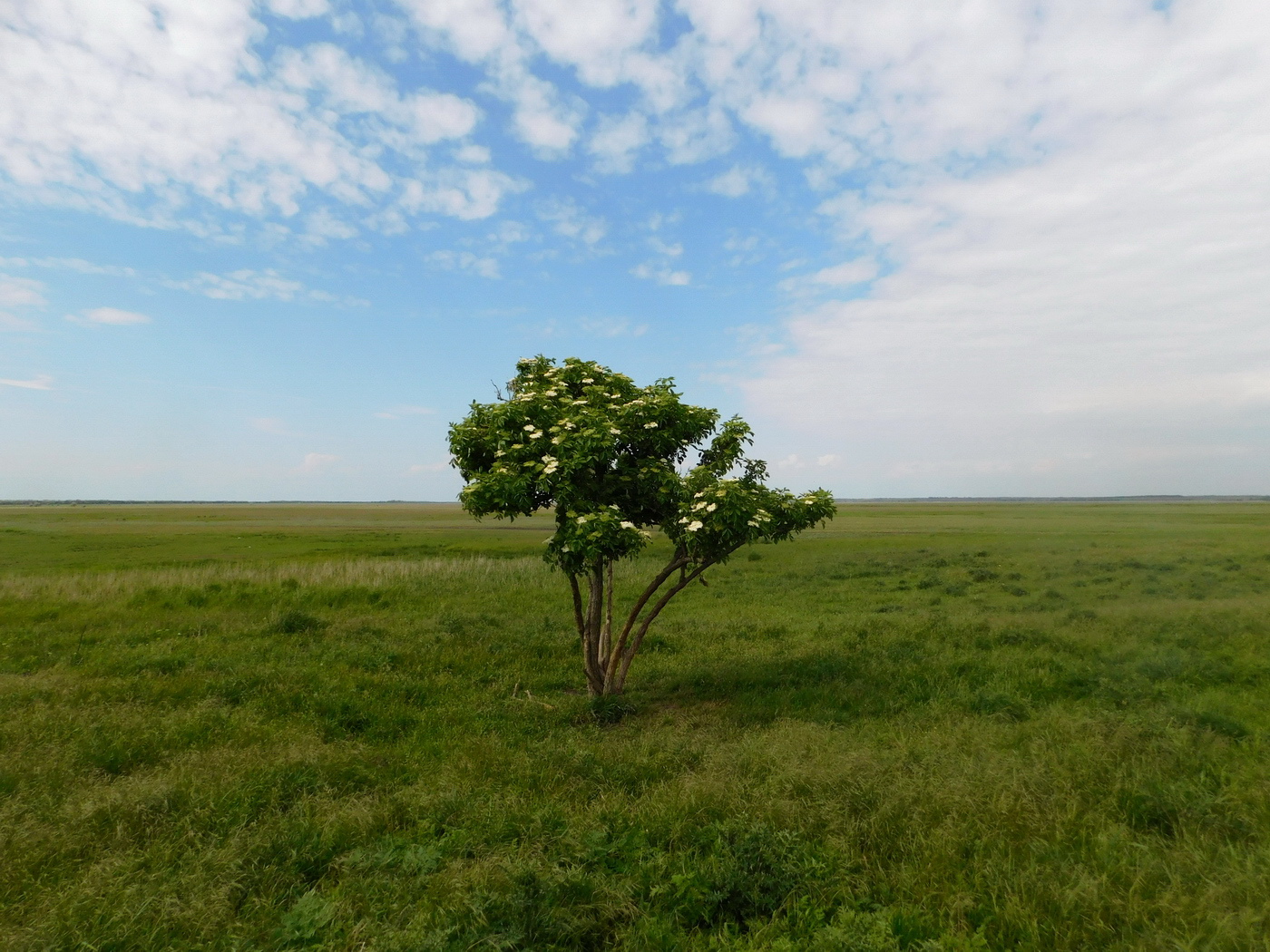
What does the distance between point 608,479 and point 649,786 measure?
5014mm

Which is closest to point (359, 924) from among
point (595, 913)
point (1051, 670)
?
point (595, 913)

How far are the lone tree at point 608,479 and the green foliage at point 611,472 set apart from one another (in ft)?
0.07

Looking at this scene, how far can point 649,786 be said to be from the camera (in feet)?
24.9

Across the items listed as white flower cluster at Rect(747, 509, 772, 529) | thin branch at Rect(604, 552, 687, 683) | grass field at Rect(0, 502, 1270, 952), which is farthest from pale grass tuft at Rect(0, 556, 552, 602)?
white flower cluster at Rect(747, 509, 772, 529)

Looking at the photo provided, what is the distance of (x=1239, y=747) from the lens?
780 cm

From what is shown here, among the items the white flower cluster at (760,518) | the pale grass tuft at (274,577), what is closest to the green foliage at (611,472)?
the white flower cluster at (760,518)

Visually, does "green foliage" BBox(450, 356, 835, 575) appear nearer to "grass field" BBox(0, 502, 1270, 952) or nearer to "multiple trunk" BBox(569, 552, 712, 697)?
"multiple trunk" BBox(569, 552, 712, 697)

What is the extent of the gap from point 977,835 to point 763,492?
248 inches

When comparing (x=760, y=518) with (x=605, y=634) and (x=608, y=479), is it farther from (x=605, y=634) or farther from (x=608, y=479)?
(x=605, y=634)

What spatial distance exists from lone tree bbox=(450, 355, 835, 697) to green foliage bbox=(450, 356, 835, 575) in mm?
21

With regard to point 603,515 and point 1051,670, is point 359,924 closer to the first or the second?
point 603,515

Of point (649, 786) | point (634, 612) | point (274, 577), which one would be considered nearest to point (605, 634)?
point (634, 612)

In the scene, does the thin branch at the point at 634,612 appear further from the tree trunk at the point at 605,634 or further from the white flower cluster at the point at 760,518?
the white flower cluster at the point at 760,518

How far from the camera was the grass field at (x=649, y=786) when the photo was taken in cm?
477
